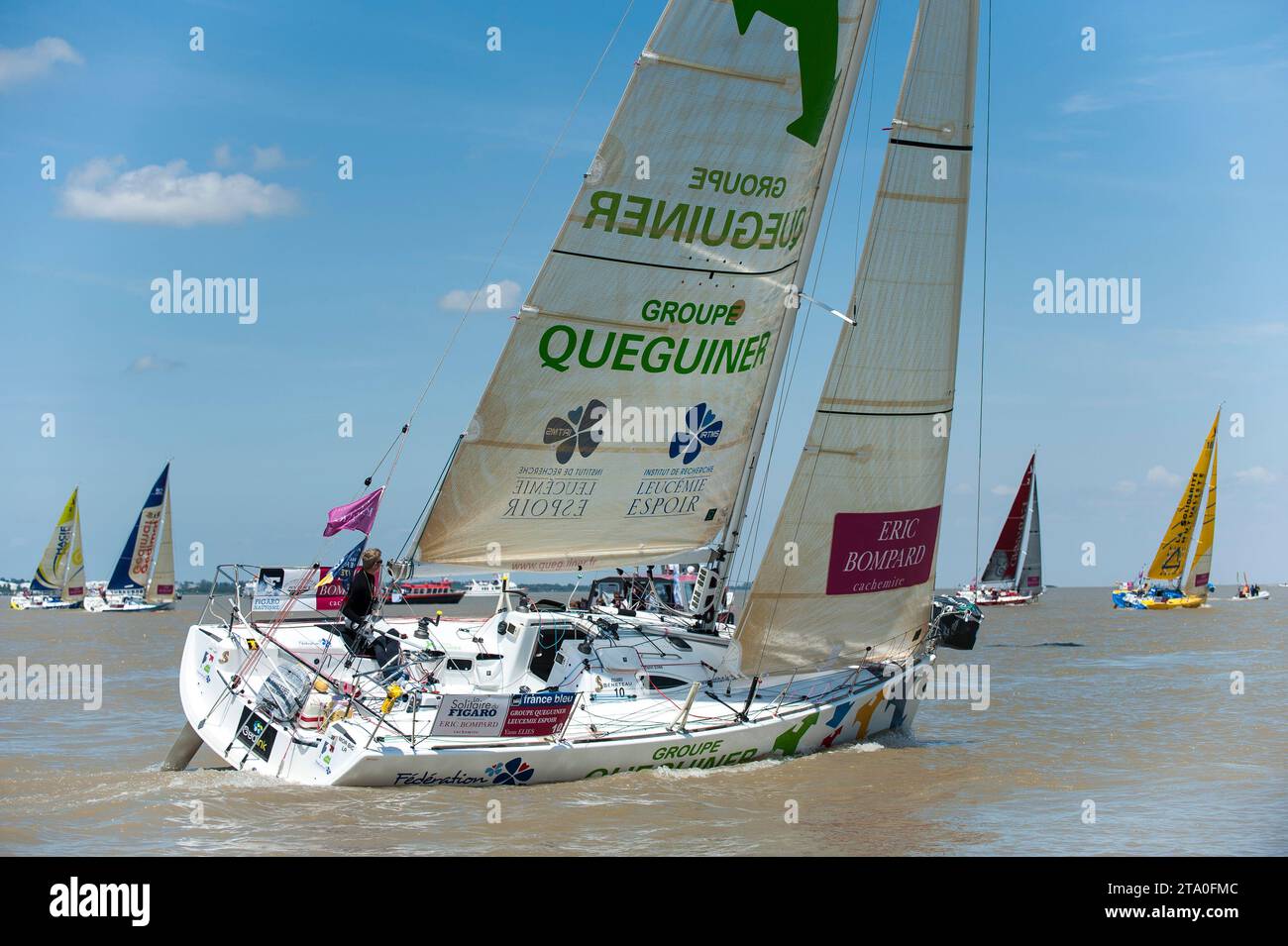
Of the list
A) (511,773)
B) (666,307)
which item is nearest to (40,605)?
(666,307)

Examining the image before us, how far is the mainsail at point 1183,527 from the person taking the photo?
191 ft

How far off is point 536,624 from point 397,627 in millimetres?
1800

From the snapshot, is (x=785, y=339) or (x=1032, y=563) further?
(x=1032, y=563)

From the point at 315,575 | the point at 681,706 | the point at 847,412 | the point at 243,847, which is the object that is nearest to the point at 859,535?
the point at 847,412

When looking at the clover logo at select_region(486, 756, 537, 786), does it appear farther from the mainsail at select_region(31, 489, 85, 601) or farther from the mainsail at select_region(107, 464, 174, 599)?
the mainsail at select_region(31, 489, 85, 601)

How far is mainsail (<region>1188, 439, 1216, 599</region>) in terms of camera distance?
60.1 m

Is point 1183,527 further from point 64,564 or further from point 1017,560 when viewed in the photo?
point 64,564

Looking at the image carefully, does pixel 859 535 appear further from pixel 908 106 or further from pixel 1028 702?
pixel 1028 702

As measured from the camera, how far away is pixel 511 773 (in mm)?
12281

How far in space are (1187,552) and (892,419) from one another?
52574mm

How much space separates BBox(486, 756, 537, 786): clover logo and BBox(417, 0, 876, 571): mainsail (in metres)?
3.20

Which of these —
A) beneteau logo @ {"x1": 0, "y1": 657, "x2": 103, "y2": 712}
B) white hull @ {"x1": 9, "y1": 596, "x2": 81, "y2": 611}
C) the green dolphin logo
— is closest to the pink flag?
the green dolphin logo

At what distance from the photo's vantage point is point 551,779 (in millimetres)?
12523
